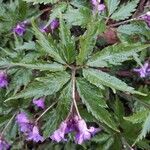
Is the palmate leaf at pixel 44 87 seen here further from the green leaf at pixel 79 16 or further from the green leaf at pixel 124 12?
the green leaf at pixel 124 12

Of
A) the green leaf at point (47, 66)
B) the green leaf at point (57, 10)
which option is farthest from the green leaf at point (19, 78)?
the green leaf at point (47, 66)

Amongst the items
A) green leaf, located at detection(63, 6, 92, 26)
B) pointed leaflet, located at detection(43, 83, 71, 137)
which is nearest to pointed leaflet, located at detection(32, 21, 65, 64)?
pointed leaflet, located at detection(43, 83, 71, 137)

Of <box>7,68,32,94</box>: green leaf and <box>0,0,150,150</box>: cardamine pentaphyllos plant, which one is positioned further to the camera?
<box>7,68,32,94</box>: green leaf

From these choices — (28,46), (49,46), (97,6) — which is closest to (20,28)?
(28,46)

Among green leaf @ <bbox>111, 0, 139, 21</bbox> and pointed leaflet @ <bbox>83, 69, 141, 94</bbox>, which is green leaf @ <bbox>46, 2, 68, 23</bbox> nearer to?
green leaf @ <bbox>111, 0, 139, 21</bbox>

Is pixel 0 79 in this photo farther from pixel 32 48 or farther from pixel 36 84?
pixel 36 84

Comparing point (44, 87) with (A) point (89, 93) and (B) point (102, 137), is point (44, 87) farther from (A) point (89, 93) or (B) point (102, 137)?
(B) point (102, 137)
